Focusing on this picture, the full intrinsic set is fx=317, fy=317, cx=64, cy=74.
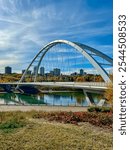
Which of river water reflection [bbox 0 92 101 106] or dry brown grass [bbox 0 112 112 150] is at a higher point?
dry brown grass [bbox 0 112 112 150]

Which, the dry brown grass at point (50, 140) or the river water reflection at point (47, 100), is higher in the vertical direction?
the dry brown grass at point (50, 140)

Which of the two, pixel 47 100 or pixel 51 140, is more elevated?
pixel 51 140

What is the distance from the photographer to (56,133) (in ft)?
31.4

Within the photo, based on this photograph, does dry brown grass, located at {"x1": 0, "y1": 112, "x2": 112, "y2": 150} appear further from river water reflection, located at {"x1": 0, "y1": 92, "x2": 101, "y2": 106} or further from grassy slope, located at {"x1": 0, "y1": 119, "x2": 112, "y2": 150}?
river water reflection, located at {"x1": 0, "y1": 92, "x2": 101, "y2": 106}

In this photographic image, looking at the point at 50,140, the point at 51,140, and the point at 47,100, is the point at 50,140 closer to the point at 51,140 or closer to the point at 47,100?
the point at 51,140

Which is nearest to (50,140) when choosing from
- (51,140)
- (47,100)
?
(51,140)

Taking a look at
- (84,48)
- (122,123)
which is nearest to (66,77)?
(84,48)

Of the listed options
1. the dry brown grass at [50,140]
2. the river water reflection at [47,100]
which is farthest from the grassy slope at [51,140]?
the river water reflection at [47,100]

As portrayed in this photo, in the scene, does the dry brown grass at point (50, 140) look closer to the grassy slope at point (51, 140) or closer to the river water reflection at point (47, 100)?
the grassy slope at point (51, 140)

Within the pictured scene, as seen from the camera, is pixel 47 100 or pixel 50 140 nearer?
pixel 50 140

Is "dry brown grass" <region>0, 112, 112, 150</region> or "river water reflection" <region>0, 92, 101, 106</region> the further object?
"river water reflection" <region>0, 92, 101, 106</region>

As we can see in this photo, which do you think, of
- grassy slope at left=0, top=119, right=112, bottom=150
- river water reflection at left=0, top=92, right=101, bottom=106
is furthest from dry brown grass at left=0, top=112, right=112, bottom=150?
river water reflection at left=0, top=92, right=101, bottom=106

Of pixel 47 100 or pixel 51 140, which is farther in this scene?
pixel 47 100

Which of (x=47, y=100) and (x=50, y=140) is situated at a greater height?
(x=50, y=140)
